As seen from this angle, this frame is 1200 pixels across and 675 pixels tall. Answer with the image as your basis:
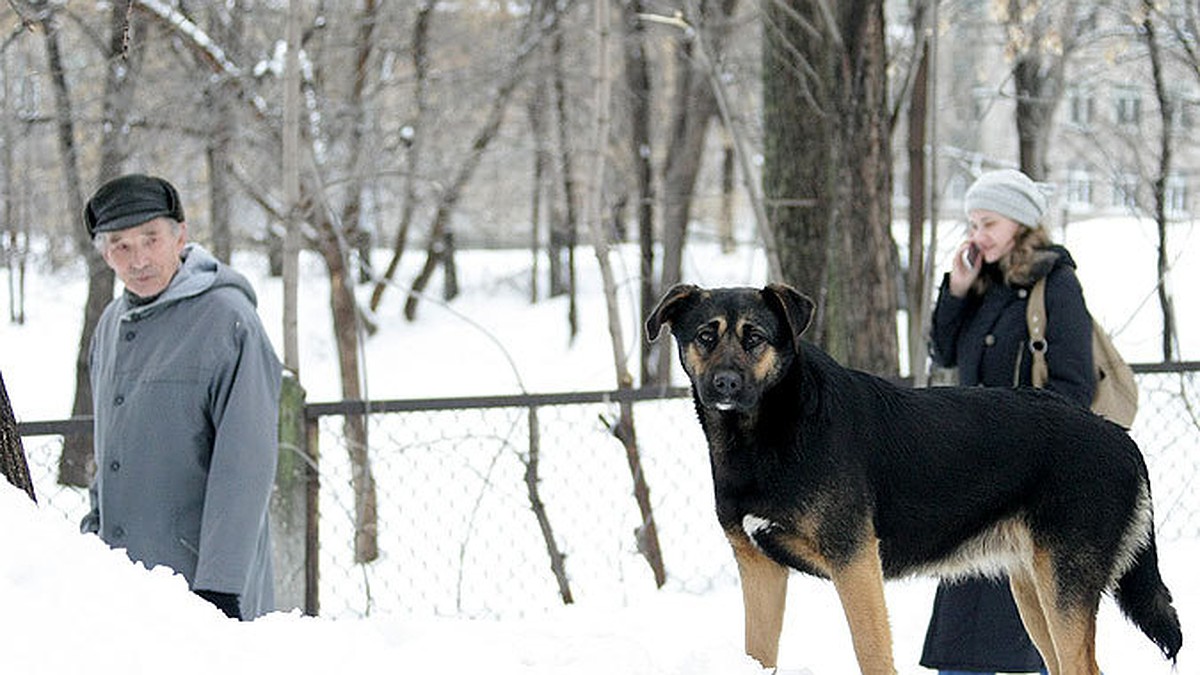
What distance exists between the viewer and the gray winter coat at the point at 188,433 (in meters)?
3.98

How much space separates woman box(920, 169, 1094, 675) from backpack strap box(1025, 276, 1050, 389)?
19 mm

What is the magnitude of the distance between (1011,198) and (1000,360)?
1.88 feet

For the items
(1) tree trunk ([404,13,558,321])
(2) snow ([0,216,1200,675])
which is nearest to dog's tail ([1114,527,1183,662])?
(2) snow ([0,216,1200,675])

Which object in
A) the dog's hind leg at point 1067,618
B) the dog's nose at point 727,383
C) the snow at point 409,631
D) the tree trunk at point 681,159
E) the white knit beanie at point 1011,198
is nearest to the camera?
the snow at point 409,631

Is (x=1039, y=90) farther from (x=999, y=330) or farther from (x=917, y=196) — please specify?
(x=999, y=330)

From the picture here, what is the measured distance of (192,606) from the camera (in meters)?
2.68

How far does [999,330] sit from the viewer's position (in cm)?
467

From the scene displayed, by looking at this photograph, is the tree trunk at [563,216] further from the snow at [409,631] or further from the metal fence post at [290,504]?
the metal fence post at [290,504]

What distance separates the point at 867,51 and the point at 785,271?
1.51 metres

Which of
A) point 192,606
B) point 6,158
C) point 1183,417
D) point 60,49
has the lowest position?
point 1183,417

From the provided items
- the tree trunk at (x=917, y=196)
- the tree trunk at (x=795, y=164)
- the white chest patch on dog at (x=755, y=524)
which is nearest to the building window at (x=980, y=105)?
the tree trunk at (x=917, y=196)

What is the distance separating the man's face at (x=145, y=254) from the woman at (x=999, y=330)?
2641 mm

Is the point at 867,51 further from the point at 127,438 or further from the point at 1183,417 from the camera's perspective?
the point at 127,438

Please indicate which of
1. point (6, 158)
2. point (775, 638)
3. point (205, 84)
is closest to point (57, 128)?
point (6, 158)
